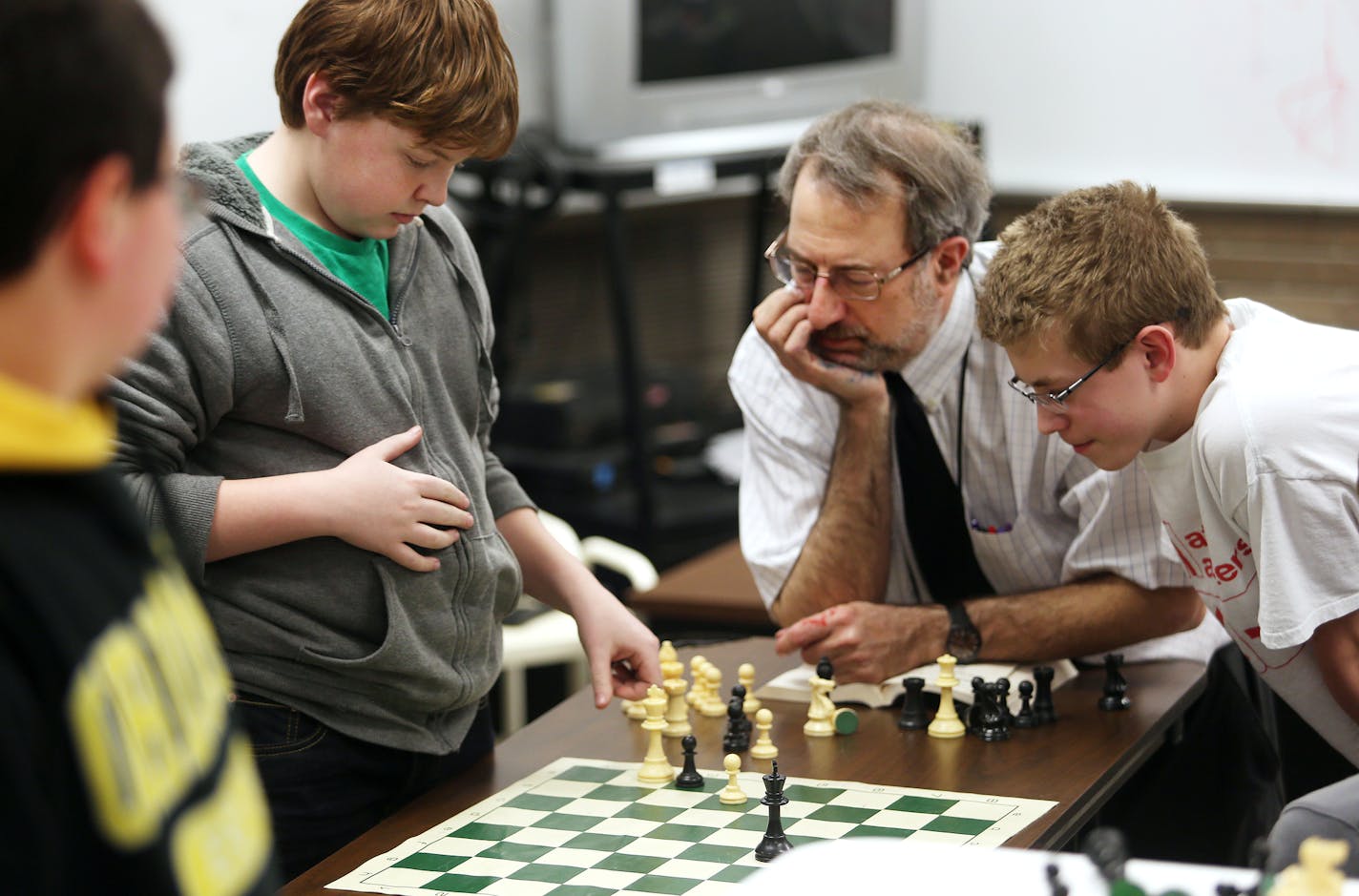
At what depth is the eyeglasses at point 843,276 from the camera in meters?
2.52

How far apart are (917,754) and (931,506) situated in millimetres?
558

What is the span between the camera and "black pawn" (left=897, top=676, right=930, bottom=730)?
7.55ft

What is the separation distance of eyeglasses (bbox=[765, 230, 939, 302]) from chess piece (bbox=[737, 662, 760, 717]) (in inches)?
24.3

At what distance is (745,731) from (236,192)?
1.00 meters

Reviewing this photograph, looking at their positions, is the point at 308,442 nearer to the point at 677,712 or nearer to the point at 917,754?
the point at 677,712

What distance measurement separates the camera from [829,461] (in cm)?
275

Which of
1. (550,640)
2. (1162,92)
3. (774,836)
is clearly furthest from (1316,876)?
(1162,92)

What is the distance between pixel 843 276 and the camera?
8.34 ft

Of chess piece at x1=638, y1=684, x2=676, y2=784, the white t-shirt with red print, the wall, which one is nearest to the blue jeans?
chess piece at x1=638, y1=684, x2=676, y2=784

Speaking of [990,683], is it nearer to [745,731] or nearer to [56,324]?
[745,731]

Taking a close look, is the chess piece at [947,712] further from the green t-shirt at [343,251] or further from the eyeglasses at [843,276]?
the green t-shirt at [343,251]

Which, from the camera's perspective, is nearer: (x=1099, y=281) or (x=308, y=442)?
(x=308, y=442)

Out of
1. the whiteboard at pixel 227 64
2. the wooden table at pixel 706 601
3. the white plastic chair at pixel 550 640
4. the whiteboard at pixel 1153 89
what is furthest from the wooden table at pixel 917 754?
the whiteboard at pixel 1153 89

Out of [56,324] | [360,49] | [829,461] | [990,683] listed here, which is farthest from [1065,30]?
[56,324]
